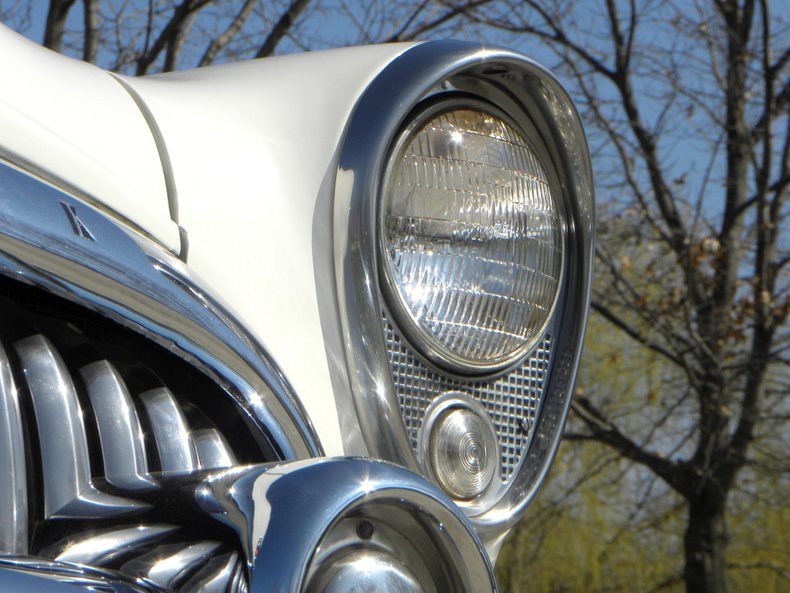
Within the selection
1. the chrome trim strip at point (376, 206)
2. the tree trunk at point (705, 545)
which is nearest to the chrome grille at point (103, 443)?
the chrome trim strip at point (376, 206)

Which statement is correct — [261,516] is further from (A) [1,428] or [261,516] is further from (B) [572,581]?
(B) [572,581]

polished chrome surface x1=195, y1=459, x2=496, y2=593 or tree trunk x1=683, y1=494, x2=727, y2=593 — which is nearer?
polished chrome surface x1=195, y1=459, x2=496, y2=593

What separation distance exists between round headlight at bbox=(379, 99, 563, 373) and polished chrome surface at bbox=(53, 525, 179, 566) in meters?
0.32

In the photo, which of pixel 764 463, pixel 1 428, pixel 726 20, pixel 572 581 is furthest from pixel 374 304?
pixel 572 581

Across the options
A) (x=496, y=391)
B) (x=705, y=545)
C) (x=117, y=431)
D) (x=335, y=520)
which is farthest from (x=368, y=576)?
(x=705, y=545)

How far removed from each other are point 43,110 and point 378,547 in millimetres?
386

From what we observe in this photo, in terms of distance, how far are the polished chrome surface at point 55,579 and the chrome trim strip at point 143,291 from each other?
188 millimetres

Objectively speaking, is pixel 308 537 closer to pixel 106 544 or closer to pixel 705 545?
pixel 106 544

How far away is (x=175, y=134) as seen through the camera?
2.97 ft

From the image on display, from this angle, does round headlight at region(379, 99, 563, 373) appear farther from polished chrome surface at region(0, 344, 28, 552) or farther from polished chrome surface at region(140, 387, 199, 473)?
polished chrome surface at region(0, 344, 28, 552)

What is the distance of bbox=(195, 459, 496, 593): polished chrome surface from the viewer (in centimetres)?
66

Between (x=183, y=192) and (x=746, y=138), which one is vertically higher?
(x=746, y=138)

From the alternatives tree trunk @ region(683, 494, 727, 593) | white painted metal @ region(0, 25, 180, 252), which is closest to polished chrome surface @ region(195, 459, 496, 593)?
white painted metal @ region(0, 25, 180, 252)

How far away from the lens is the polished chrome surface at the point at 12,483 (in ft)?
2.20
